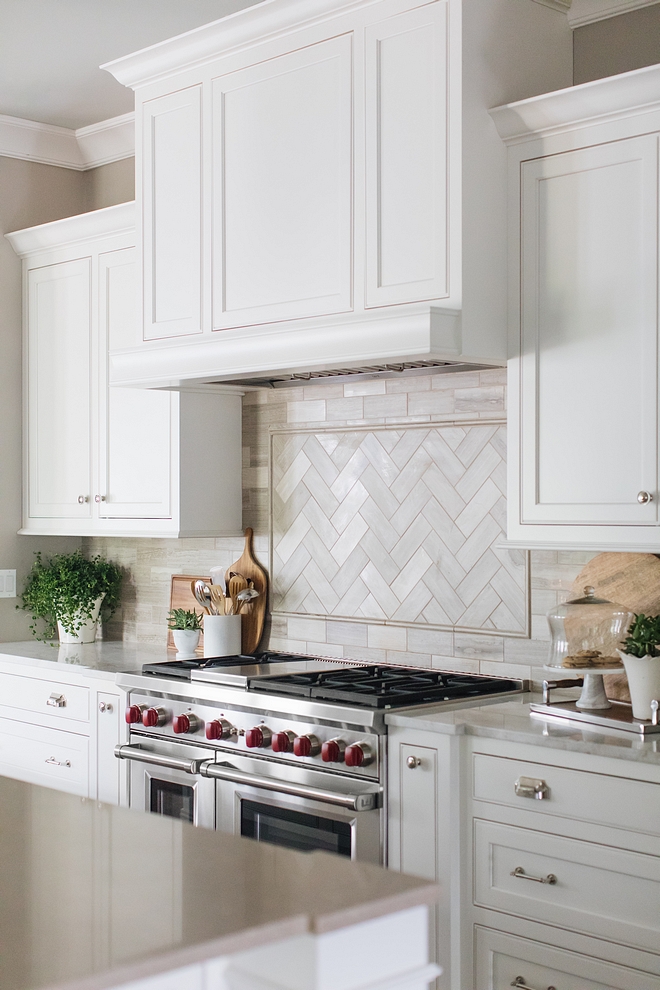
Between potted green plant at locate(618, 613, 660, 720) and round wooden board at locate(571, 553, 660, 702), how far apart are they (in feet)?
0.78

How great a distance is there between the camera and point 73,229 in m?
4.12

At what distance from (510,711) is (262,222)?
1516 millimetres

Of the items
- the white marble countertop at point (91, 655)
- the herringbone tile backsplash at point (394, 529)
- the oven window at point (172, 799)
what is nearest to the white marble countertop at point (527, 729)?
the herringbone tile backsplash at point (394, 529)

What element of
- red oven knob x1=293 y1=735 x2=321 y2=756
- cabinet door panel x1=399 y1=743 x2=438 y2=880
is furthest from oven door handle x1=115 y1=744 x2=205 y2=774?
cabinet door panel x1=399 y1=743 x2=438 y2=880

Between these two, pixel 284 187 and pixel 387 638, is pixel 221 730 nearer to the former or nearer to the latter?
pixel 387 638

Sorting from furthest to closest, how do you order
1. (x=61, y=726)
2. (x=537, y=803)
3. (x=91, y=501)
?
(x=91, y=501), (x=61, y=726), (x=537, y=803)

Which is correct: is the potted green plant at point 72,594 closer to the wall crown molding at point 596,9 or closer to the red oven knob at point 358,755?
the red oven knob at point 358,755

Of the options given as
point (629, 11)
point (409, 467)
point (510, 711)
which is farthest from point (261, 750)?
point (629, 11)

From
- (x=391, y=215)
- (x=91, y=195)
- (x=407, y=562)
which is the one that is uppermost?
(x=91, y=195)

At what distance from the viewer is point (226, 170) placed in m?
3.26

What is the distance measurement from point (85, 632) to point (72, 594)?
0.17m

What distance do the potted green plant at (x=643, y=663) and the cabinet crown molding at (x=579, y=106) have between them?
1.17 meters

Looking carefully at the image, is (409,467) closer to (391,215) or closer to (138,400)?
(391,215)

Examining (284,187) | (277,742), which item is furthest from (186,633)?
(284,187)
